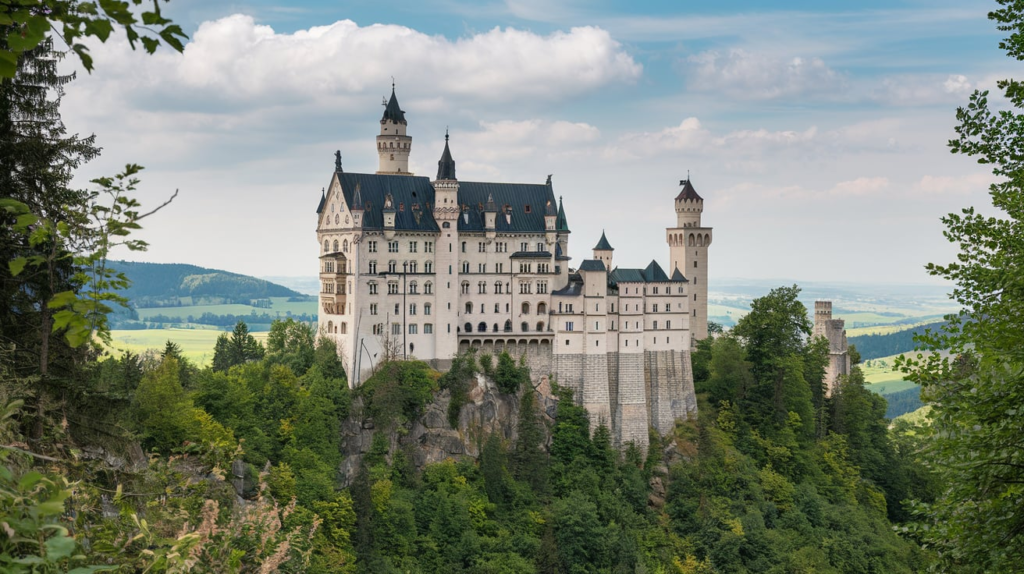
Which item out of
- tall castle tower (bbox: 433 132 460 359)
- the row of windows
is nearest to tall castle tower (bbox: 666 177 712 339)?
the row of windows

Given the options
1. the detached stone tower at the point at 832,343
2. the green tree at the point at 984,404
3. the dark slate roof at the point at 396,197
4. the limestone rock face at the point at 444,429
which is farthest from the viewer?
the detached stone tower at the point at 832,343

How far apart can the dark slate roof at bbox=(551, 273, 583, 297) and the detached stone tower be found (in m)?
33.2

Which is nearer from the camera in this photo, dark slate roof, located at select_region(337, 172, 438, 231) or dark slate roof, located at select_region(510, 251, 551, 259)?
dark slate roof, located at select_region(337, 172, 438, 231)

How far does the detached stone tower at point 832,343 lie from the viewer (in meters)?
105

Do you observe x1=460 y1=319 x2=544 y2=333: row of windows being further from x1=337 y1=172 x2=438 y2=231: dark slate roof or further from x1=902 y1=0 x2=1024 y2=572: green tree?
x1=902 y1=0 x2=1024 y2=572: green tree

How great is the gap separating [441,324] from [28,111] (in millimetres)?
48611

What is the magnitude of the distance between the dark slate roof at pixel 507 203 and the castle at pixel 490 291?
0.11m

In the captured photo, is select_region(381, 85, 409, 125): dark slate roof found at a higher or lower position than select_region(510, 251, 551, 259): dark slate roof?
higher

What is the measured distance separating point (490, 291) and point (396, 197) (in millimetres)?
11143

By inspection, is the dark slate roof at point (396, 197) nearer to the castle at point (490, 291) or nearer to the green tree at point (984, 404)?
the castle at point (490, 291)

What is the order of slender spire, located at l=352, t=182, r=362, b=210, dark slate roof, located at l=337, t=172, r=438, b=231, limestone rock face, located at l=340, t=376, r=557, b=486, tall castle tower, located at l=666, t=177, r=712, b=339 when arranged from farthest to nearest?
tall castle tower, located at l=666, t=177, r=712, b=339
dark slate roof, located at l=337, t=172, r=438, b=231
slender spire, located at l=352, t=182, r=362, b=210
limestone rock face, located at l=340, t=376, r=557, b=486

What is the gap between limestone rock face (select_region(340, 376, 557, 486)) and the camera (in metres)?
73.6

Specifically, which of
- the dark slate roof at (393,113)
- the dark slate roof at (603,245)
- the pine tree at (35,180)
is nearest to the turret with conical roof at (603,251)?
the dark slate roof at (603,245)

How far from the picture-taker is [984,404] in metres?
21.9
